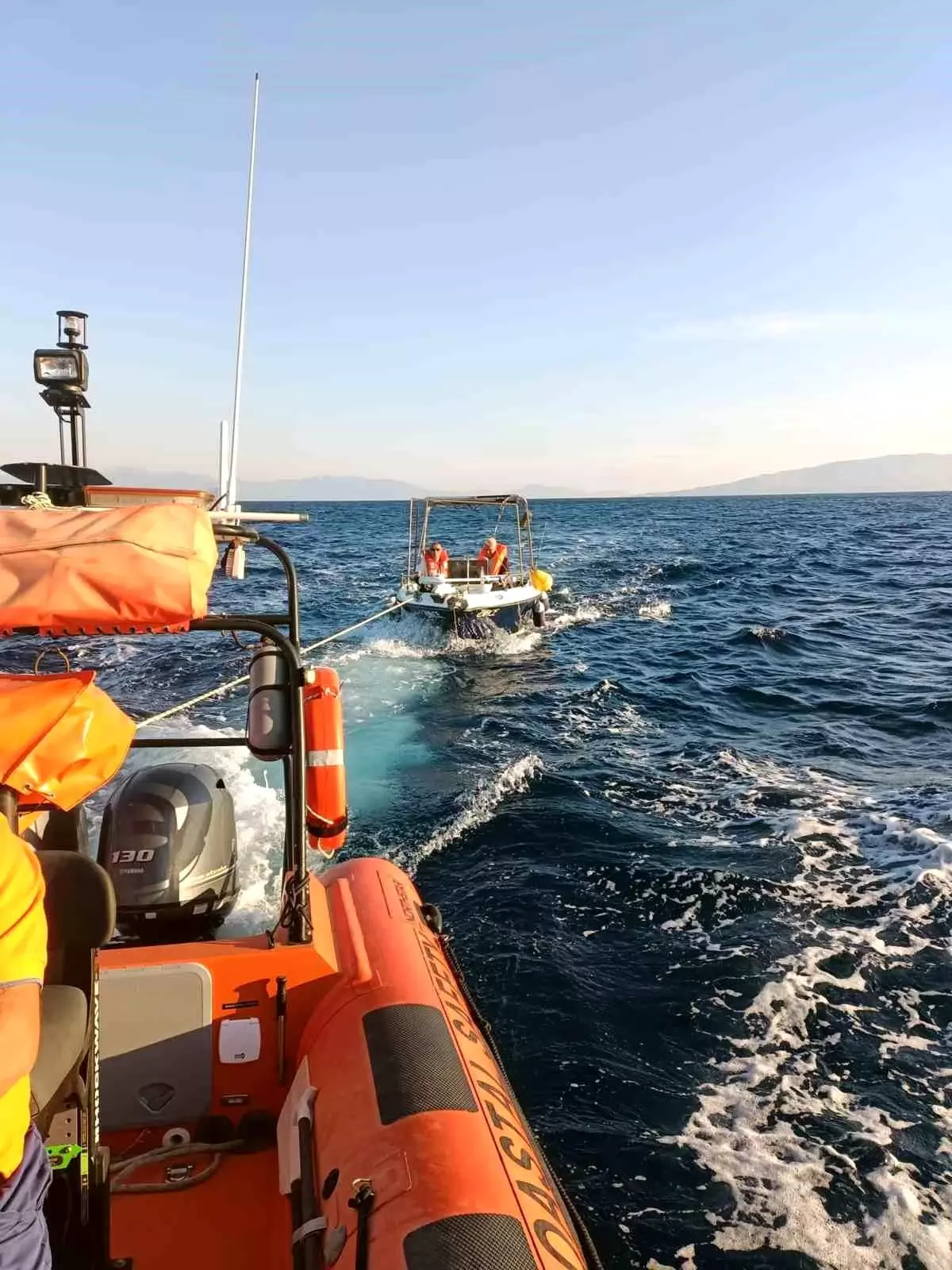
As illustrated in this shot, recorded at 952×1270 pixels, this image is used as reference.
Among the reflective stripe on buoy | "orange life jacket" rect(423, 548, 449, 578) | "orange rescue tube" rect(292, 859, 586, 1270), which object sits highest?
"orange life jacket" rect(423, 548, 449, 578)

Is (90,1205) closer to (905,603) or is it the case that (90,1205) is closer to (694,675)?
(694,675)

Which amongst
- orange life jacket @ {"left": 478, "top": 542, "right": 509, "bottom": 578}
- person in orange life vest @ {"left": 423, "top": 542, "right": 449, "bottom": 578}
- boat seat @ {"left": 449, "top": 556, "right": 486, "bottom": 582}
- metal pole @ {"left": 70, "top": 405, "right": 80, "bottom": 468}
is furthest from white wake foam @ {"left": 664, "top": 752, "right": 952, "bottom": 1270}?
boat seat @ {"left": 449, "top": 556, "right": 486, "bottom": 582}

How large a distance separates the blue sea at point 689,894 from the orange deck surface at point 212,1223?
1.80 m

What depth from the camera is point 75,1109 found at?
2334 millimetres

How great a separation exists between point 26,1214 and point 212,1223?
1.65m

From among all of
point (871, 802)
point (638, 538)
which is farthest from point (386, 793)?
point (638, 538)

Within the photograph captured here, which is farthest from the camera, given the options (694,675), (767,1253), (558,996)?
(694,675)

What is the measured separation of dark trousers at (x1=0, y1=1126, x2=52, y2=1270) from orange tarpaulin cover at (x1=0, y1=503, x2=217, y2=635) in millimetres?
1308

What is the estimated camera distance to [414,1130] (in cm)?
264

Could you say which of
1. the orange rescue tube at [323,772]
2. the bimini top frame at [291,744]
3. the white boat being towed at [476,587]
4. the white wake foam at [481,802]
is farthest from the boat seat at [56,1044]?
the white boat being towed at [476,587]

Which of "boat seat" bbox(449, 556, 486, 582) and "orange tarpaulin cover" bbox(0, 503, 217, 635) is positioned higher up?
"orange tarpaulin cover" bbox(0, 503, 217, 635)

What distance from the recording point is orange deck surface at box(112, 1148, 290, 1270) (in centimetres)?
285

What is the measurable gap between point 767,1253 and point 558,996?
2.06m

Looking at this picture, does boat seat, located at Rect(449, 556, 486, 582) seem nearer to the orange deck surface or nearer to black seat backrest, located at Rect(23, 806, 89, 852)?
black seat backrest, located at Rect(23, 806, 89, 852)
